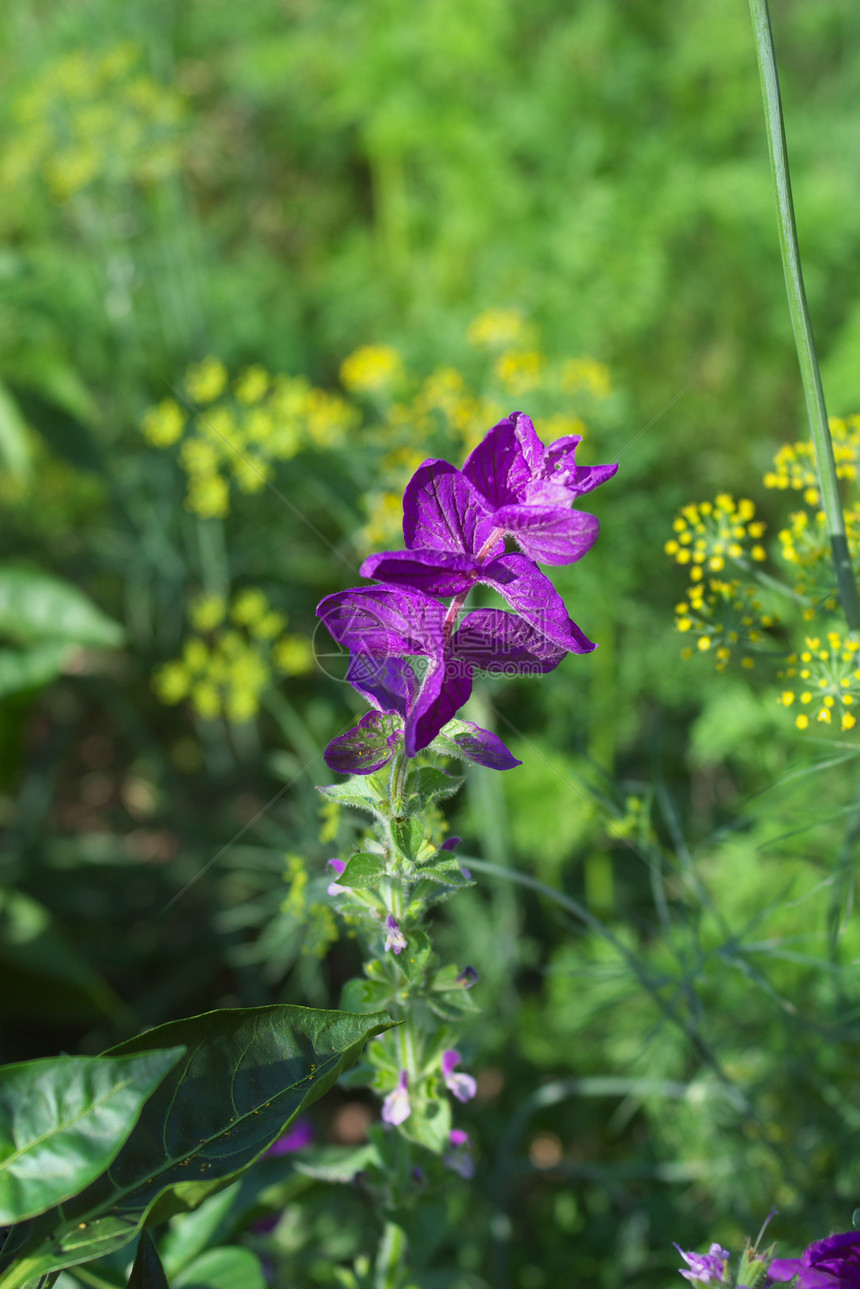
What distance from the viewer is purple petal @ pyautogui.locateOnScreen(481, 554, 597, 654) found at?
777 millimetres

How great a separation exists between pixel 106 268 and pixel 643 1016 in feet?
8.46

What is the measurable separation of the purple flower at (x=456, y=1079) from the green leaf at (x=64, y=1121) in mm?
302

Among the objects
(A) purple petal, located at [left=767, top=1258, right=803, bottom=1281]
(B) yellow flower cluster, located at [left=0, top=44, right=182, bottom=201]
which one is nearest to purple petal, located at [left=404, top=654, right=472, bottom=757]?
(A) purple petal, located at [left=767, top=1258, right=803, bottom=1281]

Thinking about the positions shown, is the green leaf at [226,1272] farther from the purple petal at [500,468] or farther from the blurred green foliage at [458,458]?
the purple petal at [500,468]

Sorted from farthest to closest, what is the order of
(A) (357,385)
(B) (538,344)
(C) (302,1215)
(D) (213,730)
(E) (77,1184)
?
(B) (538,344) → (D) (213,730) → (A) (357,385) → (C) (302,1215) → (E) (77,1184)

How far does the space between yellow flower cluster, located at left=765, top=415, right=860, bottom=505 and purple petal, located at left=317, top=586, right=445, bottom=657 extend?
59 centimetres

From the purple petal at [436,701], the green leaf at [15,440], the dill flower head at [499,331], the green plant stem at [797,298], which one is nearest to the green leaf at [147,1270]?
the purple petal at [436,701]

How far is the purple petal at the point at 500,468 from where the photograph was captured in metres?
0.80

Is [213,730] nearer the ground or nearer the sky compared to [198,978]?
nearer the sky

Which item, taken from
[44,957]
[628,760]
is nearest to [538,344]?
[628,760]

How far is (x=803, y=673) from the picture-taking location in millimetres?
994

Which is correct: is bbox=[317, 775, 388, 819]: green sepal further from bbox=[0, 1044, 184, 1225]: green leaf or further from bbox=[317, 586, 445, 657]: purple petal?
bbox=[0, 1044, 184, 1225]: green leaf

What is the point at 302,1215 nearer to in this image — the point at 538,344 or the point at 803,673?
the point at 803,673

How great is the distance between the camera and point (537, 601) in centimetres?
78
